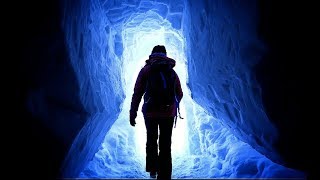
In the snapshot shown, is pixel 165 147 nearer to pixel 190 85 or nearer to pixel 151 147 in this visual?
pixel 151 147

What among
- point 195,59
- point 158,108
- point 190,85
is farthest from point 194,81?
point 158,108

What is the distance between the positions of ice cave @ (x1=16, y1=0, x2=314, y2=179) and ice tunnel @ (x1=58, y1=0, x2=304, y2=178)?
16mm

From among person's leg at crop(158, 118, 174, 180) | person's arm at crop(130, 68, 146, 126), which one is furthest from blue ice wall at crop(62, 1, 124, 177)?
person's leg at crop(158, 118, 174, 180)

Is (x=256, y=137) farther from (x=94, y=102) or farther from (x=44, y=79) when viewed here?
(x=44, y=79)

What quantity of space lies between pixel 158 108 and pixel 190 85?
319 centimetres

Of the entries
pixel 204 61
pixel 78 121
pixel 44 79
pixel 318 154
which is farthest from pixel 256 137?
pixel 44 79

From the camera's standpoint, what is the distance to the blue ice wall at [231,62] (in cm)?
288

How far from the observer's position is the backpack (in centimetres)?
324

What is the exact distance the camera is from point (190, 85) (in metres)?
6.30

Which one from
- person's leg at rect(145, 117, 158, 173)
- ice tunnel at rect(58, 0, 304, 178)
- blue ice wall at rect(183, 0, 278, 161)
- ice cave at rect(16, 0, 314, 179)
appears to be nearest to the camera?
blue ice wall at rect(183, 0, 278, 161)

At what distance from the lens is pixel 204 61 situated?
484cm

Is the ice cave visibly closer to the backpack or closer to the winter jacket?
the winter jacket

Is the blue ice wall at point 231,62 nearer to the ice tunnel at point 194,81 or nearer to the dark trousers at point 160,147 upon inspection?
the ice tunnel at point 194,81

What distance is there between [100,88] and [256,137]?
271 cm
